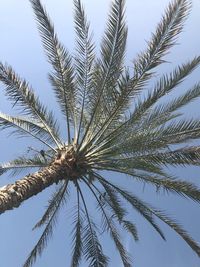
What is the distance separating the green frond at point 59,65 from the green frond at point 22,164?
145 centimetres

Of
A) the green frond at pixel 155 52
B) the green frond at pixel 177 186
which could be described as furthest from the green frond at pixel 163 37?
the green frond at pixel 177 186

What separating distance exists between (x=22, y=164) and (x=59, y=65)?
10.2 feet

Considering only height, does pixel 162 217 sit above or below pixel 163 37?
below

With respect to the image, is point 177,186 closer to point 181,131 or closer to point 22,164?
point 181,131

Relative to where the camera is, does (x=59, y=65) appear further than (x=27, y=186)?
Yes

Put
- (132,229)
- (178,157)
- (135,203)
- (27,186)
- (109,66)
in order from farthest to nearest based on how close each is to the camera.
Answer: (132,229) < (135,203) < (109,66) < (178,157) < (27,186)

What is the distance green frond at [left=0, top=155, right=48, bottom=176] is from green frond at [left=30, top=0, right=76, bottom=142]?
1450mm

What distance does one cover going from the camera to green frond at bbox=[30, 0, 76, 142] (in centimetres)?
1348

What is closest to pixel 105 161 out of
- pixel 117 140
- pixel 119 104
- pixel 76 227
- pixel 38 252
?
pixel 117 140

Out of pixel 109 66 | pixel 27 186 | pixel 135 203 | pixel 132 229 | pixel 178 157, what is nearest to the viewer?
pixel 27 186

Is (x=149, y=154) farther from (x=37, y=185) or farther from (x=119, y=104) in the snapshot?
(x=37, y=185)

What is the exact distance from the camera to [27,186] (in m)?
11.8

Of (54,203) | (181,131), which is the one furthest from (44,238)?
(181,131)

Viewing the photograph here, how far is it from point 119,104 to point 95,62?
57.5 inches
